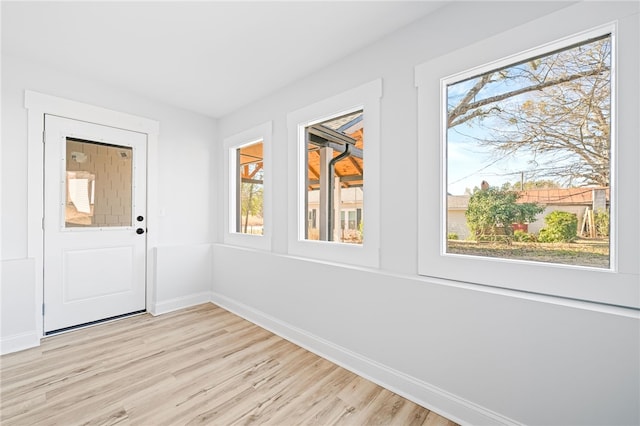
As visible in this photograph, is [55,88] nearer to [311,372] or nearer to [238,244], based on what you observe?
[238,244]

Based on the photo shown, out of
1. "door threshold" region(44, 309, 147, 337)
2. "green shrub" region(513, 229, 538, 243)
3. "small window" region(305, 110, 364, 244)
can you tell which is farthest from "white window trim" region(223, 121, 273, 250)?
"green shrub" region(513, 229, 538, 243)

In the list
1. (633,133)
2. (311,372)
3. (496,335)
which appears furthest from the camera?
(311,372)

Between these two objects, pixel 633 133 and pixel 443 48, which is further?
pixel 443 48

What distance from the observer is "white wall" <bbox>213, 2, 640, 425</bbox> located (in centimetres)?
123

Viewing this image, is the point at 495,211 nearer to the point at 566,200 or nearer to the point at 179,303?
the point at 566,200

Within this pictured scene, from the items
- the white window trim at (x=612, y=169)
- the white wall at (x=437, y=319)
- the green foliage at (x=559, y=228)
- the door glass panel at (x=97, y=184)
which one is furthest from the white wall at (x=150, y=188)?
the green foliage at (x=559, y=228)

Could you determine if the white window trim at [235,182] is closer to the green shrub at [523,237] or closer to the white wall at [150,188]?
the white wall at [150,188]

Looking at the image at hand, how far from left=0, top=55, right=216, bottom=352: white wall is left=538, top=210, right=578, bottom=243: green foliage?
3.49 metres

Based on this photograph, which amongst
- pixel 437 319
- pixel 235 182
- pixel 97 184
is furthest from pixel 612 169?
pixel 97 184

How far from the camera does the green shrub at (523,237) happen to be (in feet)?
4.90

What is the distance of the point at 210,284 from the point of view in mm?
3660

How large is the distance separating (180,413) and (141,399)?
0.33 metres

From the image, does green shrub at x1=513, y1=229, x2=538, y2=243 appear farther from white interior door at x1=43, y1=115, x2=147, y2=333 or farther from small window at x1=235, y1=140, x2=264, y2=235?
white interior door at x1=43, y1=115, x2=147, y2=333

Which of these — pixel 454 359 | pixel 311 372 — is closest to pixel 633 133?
pixel 454 359
